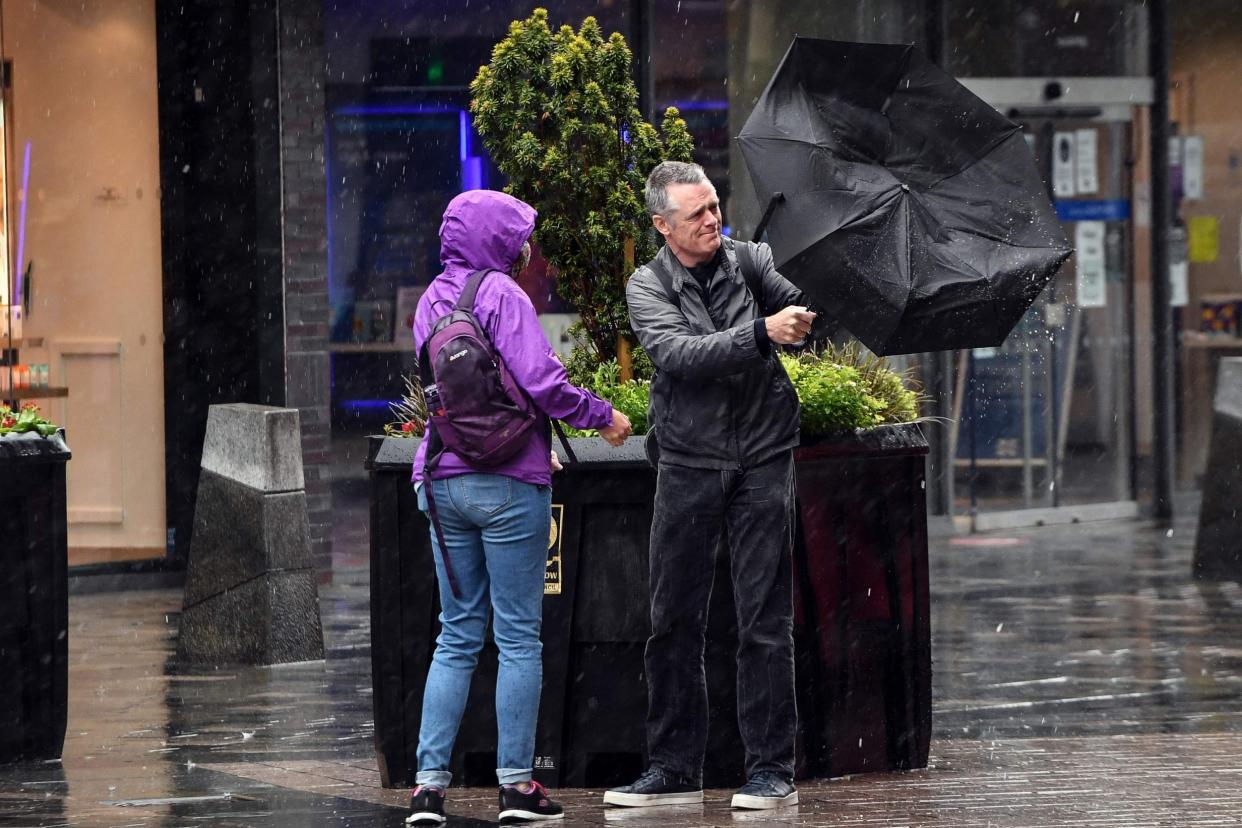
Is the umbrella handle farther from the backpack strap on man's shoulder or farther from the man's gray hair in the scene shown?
the backpack strap on man's shoulder

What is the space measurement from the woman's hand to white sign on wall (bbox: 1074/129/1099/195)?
9.16m

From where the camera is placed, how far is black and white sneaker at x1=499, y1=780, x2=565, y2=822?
6168 mm

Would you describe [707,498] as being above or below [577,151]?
below

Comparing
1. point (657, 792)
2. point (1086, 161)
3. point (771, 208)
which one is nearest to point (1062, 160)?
point (1086, 161)

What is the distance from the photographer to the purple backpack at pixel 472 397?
600cm

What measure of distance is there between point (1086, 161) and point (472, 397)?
9.56m

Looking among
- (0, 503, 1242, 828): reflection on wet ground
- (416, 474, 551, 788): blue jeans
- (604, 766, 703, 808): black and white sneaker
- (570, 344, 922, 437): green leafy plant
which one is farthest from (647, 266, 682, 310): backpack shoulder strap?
(0, 503, 1242, 828): reflection on wet ground

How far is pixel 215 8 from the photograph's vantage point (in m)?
12.2

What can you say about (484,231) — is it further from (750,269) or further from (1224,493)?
(1224,493)

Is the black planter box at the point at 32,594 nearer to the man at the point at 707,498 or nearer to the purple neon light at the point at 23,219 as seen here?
the man at the point at 707,498

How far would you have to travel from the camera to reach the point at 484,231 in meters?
6.17

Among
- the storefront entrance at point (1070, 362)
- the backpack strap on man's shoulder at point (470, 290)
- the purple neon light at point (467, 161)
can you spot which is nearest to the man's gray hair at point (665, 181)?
the backpack strap on man's shoulder at point (470, 290)

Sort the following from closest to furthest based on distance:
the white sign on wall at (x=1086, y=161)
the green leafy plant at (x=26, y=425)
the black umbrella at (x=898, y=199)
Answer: the black umbrella at (x=898, y=199) < the green leafy plant at (x=26, y=425) < the white sign on wall at (x=1086, y=161)

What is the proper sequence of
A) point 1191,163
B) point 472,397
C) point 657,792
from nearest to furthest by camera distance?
point 472,397 → point 657,792 → point 1191,163
